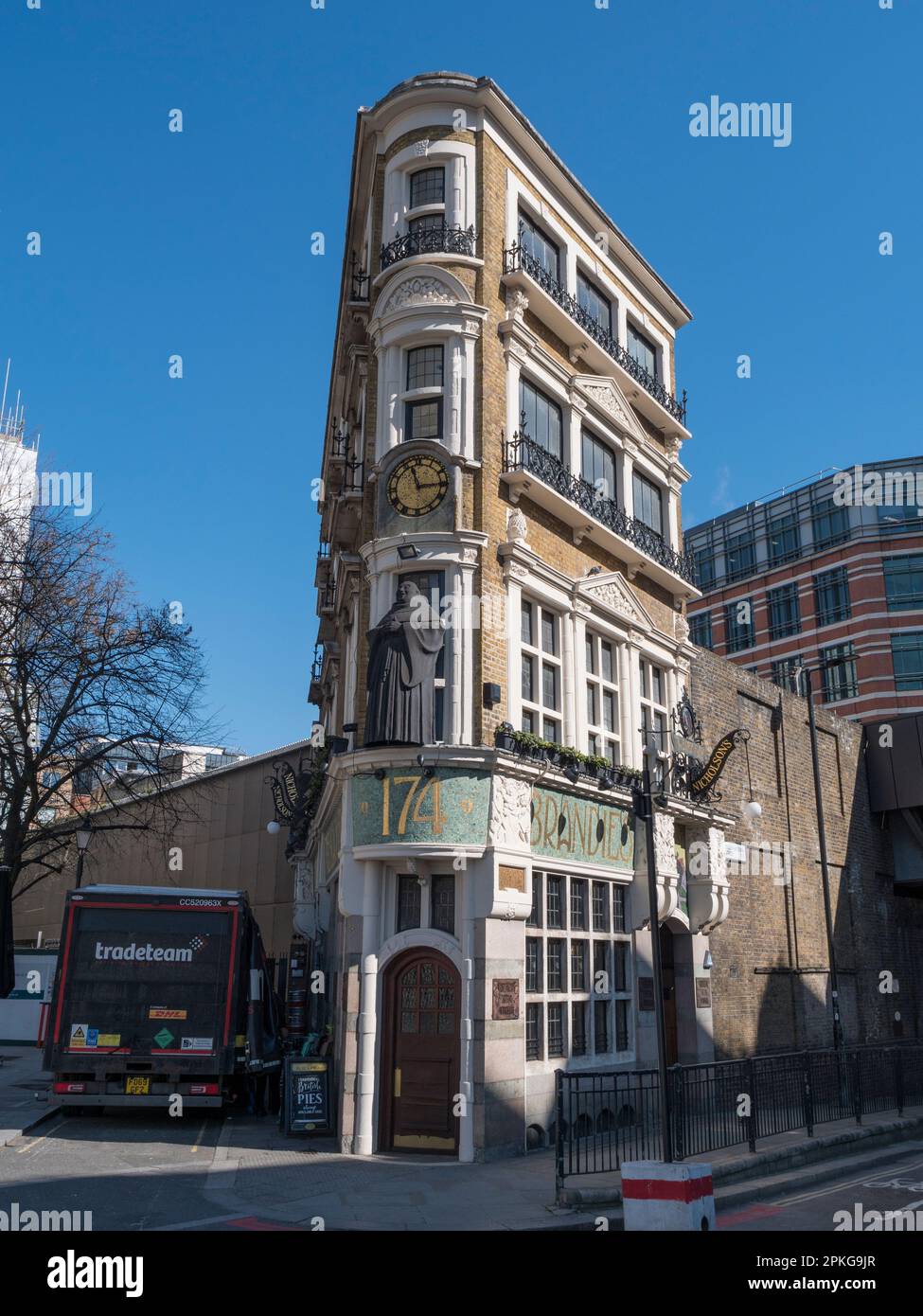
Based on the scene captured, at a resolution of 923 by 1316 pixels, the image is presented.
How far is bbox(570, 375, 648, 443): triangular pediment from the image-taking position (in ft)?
70.3

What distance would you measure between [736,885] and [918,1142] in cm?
737

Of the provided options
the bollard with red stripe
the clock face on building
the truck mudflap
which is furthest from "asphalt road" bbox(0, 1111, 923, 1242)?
the clock face on building

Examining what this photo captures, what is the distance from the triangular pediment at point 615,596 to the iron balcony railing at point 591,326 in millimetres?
4966

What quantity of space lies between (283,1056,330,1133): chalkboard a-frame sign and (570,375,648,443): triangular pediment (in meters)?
13.5

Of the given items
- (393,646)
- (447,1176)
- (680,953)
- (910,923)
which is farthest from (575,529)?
(910,923)

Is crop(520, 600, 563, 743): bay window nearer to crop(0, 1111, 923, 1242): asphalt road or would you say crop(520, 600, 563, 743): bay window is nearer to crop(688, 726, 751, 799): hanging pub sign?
crop(688, 726, 751, 799): hanging pub sign

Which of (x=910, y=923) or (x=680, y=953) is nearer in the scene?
(x=680, y=953)

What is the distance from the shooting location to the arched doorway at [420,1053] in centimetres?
1528

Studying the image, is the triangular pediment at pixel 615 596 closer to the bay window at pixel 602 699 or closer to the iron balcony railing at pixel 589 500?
the bay window at pixel 602 699

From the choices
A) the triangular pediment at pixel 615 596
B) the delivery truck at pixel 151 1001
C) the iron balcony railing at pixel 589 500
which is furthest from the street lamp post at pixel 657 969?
the delivery truck at pixel 151 1001

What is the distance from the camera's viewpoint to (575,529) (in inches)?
801

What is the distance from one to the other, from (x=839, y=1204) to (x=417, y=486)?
466 inches
